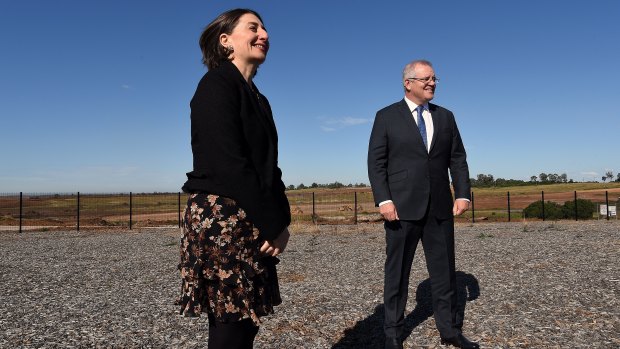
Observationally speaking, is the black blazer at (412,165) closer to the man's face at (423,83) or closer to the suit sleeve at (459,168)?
the suit sleeve at (459,168)

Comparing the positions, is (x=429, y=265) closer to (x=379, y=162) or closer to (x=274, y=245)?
(x=379, y=162)

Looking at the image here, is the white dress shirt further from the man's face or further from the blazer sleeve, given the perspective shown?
the blazer sleeve

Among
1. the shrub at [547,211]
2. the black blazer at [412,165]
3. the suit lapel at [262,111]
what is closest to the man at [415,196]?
the black blazer at [412,165]

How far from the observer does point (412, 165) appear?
333 centimetres

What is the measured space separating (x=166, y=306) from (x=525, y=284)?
4710mm

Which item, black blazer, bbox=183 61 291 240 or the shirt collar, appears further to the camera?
the shirt collar

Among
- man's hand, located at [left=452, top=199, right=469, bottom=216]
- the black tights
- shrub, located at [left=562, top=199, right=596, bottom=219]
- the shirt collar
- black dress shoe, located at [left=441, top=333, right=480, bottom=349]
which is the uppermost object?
the shirt collar

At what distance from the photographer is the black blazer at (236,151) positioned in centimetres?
157

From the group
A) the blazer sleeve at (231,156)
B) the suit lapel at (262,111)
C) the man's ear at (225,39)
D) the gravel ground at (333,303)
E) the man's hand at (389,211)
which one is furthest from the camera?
the gravel ground at (333,303)

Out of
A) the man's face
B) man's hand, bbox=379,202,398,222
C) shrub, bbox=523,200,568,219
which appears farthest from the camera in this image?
shrub, bbox=523,200,568,219

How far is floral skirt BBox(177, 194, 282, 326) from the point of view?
1613 mm

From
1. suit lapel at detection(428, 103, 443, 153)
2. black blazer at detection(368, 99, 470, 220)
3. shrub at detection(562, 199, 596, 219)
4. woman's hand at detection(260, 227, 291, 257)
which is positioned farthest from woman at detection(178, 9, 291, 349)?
shrub at detection(562, 199, 596, 219)

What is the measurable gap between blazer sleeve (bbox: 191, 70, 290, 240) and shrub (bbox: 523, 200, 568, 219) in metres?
27.8

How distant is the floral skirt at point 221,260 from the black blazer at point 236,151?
0.06 m
